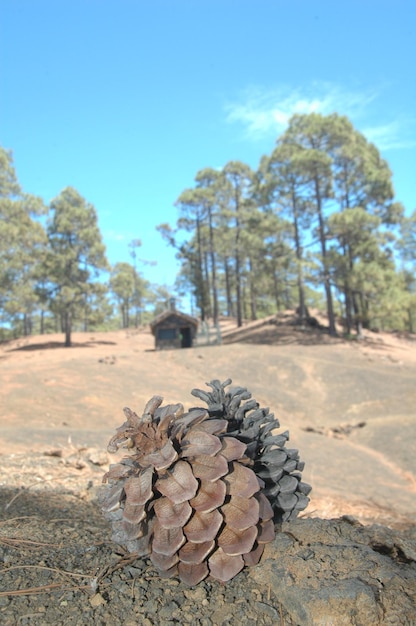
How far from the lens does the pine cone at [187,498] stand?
1.58 meters

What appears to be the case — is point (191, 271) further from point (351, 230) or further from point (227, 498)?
point (227, 498)

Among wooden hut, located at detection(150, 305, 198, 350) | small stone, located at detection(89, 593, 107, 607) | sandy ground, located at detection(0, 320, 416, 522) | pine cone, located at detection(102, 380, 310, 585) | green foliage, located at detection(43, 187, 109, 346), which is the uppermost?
green foliage, located at detection(43, 187, 109, 346)

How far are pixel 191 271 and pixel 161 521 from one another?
129 ft

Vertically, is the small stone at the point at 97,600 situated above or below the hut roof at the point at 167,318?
below

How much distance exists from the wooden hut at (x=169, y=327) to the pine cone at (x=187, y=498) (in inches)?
1048

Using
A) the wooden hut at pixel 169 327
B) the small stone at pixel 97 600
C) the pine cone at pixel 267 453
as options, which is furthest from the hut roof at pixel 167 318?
the small stone at pixel 97 600

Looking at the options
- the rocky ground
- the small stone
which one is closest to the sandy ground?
the rocky ground

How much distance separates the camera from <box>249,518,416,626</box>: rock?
1365 mm

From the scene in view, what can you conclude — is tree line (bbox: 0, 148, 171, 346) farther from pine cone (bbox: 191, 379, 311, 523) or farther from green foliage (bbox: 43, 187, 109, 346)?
pine cone (bbox: 191, 379, 311, 523)

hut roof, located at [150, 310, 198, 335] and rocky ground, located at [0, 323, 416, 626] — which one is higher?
hut roof, located at [150, 310, 198, 335]

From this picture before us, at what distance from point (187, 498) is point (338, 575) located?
57 cm

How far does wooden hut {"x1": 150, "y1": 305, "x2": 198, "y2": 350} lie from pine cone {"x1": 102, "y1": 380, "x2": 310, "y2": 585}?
2663 cm

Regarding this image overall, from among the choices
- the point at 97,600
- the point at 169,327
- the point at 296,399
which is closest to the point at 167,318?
the point at 169,327

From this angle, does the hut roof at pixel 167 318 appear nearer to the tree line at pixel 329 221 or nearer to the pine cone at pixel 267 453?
the tree line at pixel 329 221
